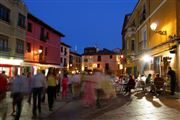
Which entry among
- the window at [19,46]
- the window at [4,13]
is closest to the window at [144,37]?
the window at [19,46]

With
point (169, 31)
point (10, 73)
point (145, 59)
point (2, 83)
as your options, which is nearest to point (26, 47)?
point (10, 73)

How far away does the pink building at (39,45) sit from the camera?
1465 inches

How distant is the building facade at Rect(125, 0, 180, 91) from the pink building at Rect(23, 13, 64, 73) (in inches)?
507

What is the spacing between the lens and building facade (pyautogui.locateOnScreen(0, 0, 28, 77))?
28047 mm

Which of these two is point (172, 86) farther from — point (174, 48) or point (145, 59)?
point (145, 59)

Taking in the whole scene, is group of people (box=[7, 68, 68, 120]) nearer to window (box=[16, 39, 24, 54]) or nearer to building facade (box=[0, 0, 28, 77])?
building facade (box=[0, 0, 28, 77])

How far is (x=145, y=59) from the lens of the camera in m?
31.0

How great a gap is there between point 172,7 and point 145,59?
36.0 feet

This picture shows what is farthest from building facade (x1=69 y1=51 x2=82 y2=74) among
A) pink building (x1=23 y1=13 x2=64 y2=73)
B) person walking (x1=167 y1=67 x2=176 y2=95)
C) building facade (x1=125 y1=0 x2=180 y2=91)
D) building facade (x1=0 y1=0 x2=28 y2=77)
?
person walking (x1=167 y1=67 x2=176 y2=95)

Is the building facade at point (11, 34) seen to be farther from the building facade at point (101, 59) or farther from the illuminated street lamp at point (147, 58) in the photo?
the building facade at point (101, 59)

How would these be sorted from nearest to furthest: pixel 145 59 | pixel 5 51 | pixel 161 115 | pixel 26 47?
pixel 161 115
pixel 5 51
pixel 145 59
pixel 26 47

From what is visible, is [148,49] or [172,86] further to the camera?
[148,49]

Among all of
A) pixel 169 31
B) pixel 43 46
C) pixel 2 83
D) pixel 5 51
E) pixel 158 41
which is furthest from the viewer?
pixel 43 46

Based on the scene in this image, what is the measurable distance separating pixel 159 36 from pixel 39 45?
69.7 feet
